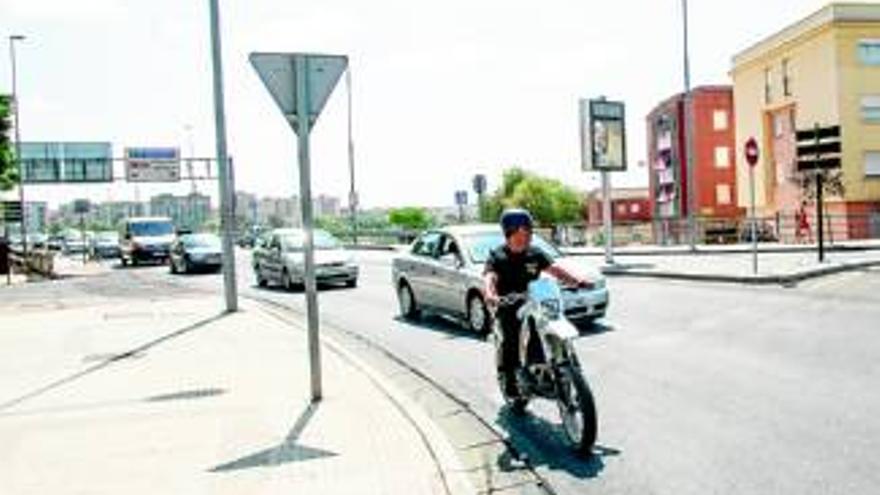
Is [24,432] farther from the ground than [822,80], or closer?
closer

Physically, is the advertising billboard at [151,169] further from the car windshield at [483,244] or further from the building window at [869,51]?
the car windshield at [483,244]

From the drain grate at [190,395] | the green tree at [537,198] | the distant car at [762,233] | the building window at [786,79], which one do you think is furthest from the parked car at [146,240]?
the green tree at [537,198]

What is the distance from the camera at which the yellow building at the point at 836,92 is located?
4600cm

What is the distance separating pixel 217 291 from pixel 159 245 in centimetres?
2047

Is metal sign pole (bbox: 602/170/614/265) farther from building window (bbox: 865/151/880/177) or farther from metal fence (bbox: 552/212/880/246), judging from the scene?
building window (bbox: 865/151/880/177)

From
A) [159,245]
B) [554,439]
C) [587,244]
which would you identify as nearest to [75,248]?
[159,245]

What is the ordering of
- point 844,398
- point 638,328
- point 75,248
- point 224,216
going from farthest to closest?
point 75,248
point 224,216
point 638,328
point 844,398

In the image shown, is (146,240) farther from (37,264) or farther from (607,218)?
(607,218)

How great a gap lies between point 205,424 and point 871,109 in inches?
1739

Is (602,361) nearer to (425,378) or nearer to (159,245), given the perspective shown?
(425,378)

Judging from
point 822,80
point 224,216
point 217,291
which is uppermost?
point 822,80

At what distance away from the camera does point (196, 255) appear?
3678 centimetres

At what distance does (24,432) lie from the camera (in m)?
8.40

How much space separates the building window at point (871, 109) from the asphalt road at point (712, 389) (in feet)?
103
